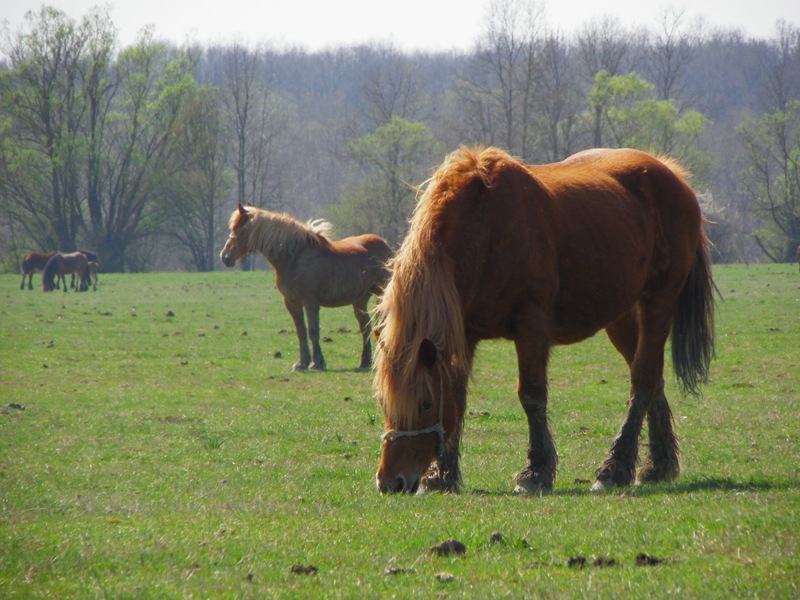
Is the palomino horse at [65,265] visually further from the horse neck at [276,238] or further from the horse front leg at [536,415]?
the horse front leg at [536,415]

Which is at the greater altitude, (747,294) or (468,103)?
(468,103)

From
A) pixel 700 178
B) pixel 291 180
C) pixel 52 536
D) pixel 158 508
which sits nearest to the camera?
pixel 52 536

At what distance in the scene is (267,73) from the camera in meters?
96.6

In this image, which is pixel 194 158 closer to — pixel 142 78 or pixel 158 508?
pixel 142 78

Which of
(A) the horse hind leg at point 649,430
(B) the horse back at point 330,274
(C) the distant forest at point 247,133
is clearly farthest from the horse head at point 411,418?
(C) the distant forest at point 247,133

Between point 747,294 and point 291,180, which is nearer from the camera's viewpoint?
point 747,294

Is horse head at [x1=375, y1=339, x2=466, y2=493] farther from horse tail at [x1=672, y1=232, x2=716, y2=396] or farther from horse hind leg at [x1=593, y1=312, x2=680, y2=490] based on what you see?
horse tail at [x1=672, y1=232, x2=716, y2=396]

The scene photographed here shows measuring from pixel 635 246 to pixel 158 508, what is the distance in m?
4.10

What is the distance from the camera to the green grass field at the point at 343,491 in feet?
13.3

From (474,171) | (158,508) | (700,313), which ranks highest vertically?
(474,171)

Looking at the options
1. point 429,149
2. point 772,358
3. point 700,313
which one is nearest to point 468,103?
point 429,149

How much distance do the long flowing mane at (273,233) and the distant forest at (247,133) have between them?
3838 centimetres

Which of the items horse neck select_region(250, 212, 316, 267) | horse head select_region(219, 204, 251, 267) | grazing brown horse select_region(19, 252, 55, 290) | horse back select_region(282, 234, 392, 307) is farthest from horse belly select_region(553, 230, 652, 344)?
grazing brown horse select_region(19, 252, 55, 290)

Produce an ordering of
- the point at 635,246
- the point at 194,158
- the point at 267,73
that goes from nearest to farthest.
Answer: the point at 635,246 → the point at 194,158 → the point at 267,73
